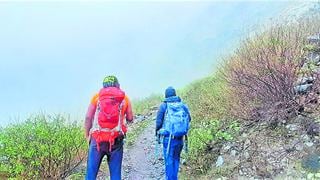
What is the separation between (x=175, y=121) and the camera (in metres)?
8.60

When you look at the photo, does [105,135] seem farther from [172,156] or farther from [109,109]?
[172,156]

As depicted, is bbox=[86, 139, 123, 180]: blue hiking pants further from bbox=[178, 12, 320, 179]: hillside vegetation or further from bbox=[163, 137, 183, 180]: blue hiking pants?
bbox=[178, 12, 320, 179]: hillside vegetation

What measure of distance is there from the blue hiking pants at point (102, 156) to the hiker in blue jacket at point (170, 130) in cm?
104

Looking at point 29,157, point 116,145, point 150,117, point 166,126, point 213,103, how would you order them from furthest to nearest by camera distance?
point 150,117, point 213,103, point 29,157, point 166,126, point 116,145

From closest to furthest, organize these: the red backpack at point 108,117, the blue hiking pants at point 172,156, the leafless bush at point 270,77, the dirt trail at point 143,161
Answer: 1. the red backpack at point 108,117
2. the blue hiking pants at point 172,156
3. the leafless bush at point 270,77
4. the dirt trail at point 143,161

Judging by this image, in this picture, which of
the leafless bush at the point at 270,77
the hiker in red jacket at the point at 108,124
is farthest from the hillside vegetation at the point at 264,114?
the hiker in red jacket at the point at 108,124

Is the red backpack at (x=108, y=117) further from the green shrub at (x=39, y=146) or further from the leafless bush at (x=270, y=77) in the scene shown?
the leafless bush at (x=270, y=77)

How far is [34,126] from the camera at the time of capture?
9.45m

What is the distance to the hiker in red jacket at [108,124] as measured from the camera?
7680mm

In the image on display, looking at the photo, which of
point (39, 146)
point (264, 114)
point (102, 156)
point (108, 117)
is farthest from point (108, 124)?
point (264, 114)

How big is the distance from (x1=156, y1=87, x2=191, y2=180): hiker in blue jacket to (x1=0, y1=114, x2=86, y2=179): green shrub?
6.77 feet

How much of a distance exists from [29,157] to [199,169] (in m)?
3.49

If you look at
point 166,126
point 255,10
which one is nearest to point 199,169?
point 166,126

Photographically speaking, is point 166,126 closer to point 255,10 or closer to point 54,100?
point 255,10
